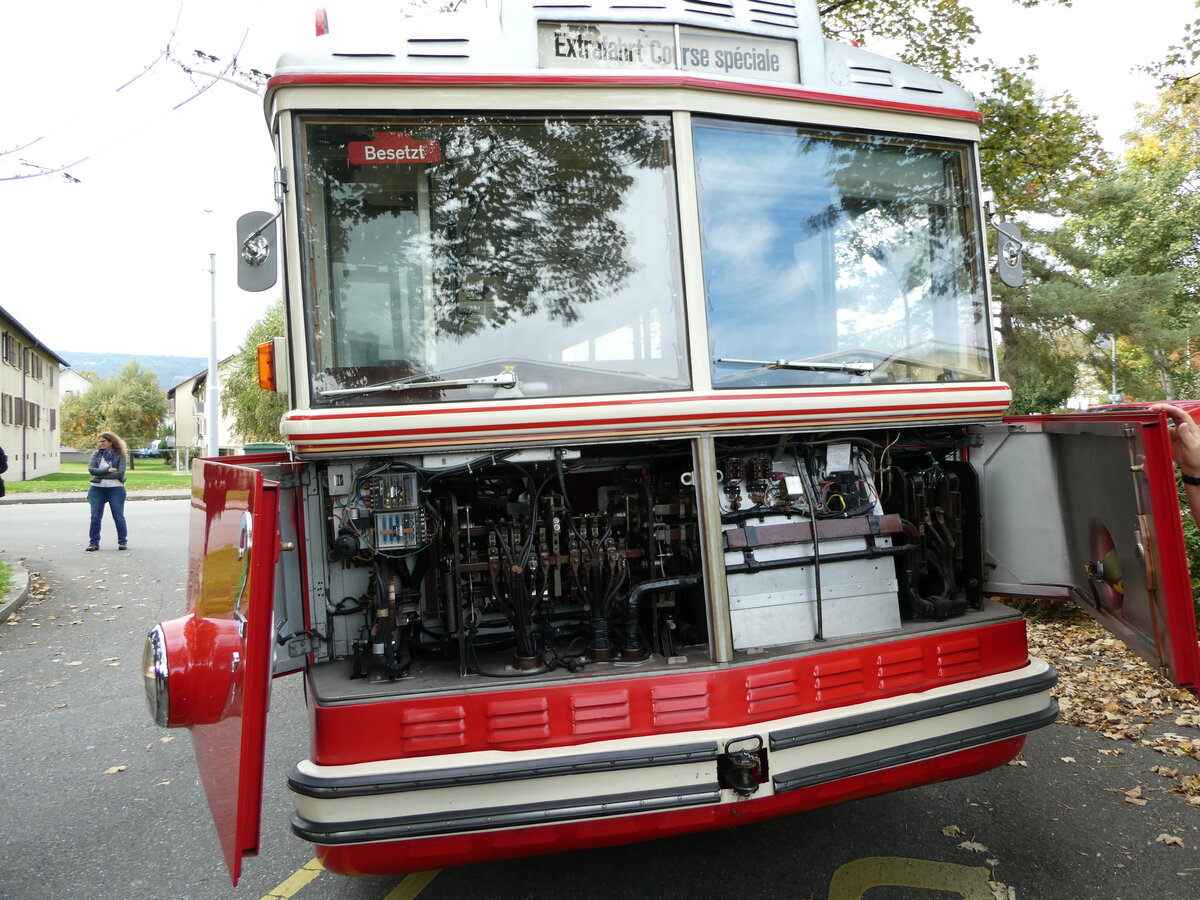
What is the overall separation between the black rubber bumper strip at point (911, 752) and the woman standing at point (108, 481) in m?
11.1

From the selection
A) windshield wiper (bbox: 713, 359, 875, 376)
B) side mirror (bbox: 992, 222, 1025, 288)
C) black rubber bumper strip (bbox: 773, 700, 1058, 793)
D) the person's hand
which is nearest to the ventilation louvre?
side mirror (bbox: 992, 222, 1025, 288)

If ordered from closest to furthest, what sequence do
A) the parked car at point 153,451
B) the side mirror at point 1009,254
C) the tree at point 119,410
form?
the side mirror at point 1009,254
the tree at point 119,410
the parked car at point 153,451

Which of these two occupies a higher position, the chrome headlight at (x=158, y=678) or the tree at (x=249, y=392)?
the tree at (x=249, y=392)

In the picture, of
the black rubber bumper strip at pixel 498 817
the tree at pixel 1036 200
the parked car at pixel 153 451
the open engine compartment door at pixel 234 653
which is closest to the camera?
the open engine compartment door at pixel 234 653

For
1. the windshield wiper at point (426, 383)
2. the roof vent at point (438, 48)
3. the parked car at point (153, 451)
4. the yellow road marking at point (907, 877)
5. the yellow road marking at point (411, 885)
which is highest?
the parked car at point (153, 451)

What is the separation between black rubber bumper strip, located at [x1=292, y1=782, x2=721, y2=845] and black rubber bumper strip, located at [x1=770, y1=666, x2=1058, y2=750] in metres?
0.32

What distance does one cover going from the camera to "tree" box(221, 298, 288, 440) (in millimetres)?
34062

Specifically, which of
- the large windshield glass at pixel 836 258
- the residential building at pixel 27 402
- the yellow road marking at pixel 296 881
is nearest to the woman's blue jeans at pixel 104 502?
the yellow road marking at pixel 296 881

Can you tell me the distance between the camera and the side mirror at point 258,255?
2.79 m

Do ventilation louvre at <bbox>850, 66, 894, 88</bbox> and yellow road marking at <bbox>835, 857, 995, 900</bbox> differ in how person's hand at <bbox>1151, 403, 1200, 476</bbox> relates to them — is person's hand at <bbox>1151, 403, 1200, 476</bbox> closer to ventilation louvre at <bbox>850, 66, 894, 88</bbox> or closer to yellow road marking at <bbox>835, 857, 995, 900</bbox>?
ventilation louvre at <bbox>850, 66, 894, 88</bbox>

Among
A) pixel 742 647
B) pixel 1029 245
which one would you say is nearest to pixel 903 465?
pixel 742 647

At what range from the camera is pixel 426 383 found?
2.75 meters

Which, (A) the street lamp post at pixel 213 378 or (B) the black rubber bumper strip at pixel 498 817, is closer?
(B) the black rubber bumper strip at pixel 498 817

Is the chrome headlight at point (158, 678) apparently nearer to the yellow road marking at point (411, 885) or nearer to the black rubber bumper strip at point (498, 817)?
the black rubber bumper strip at point (498, 817)
